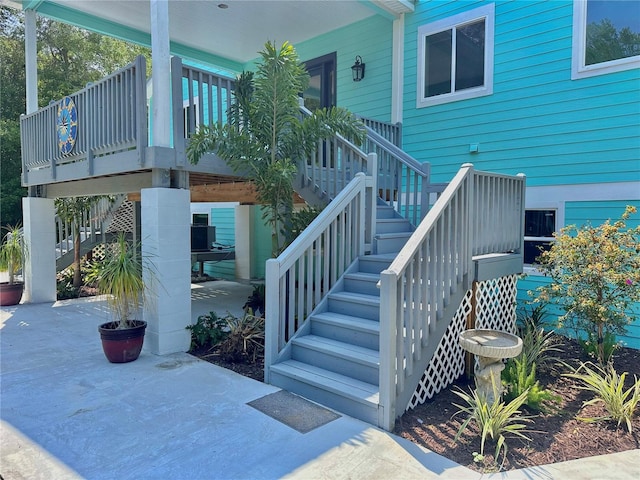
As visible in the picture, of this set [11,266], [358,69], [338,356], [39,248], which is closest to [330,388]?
[338,356]

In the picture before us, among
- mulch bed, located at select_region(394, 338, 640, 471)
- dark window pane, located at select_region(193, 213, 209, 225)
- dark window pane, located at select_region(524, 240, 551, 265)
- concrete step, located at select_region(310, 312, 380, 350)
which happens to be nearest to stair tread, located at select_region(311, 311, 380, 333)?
concrete step, located at select_region(310, 312, 380, 350)

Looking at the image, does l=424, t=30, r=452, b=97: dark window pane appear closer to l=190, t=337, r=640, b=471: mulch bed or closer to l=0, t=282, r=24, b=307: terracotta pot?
l=190, t=337, r=640, b=471: mulch bed

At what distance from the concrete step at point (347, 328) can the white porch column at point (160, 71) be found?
2743 millimetres

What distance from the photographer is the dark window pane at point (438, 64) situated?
7.27 metres

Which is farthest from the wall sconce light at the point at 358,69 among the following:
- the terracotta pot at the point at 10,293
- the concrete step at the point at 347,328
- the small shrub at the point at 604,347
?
the terracotta pot at the point at 10,293

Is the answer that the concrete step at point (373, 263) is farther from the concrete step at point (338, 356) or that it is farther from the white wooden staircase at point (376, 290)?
the concrete step at point (338, 356)

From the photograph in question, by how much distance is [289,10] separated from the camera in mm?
7883

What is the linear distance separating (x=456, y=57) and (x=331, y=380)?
572 centimetres

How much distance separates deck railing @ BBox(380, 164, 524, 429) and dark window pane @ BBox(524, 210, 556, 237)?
1.70 meters

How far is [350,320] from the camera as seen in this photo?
4344 millimetres

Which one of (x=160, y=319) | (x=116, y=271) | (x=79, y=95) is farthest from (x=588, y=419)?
(x=79, y=95)

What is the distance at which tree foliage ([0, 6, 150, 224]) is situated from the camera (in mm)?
14445

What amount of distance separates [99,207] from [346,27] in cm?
669

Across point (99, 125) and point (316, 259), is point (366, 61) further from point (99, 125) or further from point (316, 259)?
point (316, 259)
